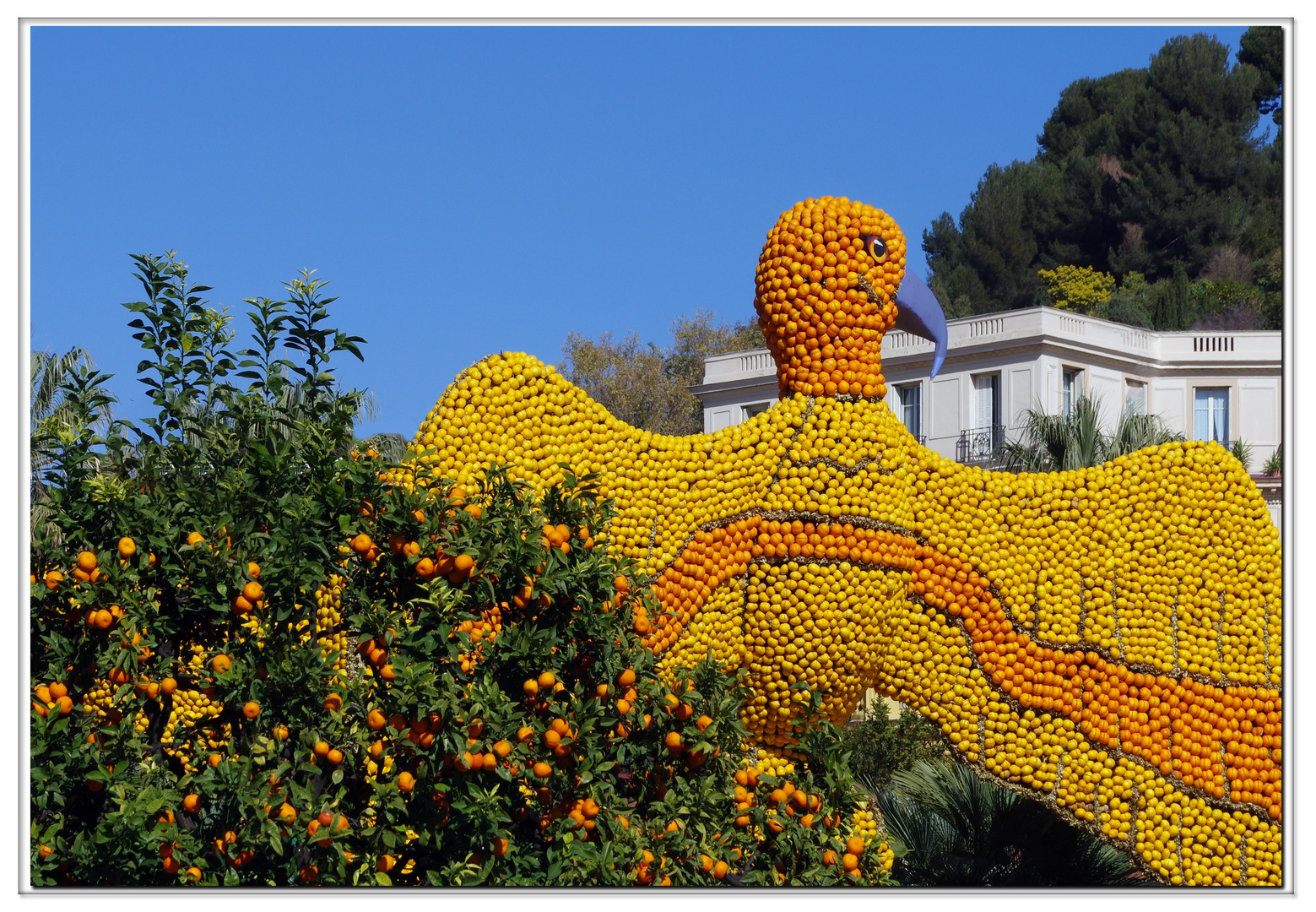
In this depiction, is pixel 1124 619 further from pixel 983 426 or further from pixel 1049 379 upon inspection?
pixel 983 426

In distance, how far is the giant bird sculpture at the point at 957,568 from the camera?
24.8 feet

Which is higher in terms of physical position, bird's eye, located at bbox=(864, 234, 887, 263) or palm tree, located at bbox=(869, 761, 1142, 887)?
bird's eye, located at bbox=(864, 234, 887, 263)

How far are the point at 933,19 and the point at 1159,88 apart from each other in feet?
153

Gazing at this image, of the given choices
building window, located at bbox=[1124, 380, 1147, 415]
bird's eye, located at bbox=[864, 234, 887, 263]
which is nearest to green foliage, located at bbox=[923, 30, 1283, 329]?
building window, located at bbox=[1124, 380, 1147, 415]

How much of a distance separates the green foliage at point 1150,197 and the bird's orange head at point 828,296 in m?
36.3

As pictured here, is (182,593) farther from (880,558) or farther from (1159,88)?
(1159,88)

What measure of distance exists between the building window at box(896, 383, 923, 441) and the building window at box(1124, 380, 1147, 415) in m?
4.68

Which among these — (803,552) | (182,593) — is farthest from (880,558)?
(182,593)

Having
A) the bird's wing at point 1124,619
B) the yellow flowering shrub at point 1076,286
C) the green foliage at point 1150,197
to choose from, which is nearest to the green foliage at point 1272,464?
the green foliage at point 1150,197

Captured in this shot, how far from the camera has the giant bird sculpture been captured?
7566 millimetres

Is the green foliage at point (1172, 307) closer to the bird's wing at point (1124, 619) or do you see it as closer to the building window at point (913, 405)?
the building window at point (913, 405)

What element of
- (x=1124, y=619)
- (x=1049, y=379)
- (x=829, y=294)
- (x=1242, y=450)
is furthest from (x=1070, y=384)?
(x=829, y=294)

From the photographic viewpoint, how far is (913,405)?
2878 centimetres

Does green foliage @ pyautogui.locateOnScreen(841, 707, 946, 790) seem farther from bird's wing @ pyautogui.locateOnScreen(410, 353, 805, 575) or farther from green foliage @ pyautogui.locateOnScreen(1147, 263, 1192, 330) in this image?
green foliage @ pyautogui.locateOnScreen(1147, 263, 1192, 330)
